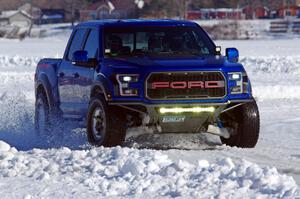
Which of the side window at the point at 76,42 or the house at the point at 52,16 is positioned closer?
the side window at the point at 76,42

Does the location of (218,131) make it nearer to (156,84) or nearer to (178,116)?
(178,116)

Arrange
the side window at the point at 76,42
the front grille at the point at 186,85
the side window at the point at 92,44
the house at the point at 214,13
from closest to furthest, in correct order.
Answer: the front grille at the point at 186,85 < the side window at the point at 92,44 < the side window at the point at 76,42 < the house at the point at 214,13

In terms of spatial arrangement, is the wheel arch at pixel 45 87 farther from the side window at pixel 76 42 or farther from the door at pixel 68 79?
the side window at pixel 76 42

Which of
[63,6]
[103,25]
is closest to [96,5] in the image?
[63,6]

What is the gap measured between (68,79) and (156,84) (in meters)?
2.15

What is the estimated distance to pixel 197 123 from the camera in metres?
10.3

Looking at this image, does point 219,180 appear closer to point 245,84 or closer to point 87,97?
point 245,84

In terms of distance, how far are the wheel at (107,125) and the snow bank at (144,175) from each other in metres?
1.16

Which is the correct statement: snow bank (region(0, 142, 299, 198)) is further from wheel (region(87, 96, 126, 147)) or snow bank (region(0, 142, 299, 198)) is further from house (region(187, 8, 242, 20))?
house (region(187, 8, 242, 20))

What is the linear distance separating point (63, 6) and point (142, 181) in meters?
102

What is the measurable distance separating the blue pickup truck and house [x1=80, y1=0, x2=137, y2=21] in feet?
237

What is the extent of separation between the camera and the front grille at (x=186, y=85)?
32.9ft

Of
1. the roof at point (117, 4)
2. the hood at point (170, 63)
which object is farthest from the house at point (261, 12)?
the hood at point (170, 63)

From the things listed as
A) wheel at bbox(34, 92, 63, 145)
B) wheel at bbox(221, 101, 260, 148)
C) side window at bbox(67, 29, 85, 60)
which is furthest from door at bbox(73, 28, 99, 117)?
wheel at bbox(221, 101, 260, 148)
